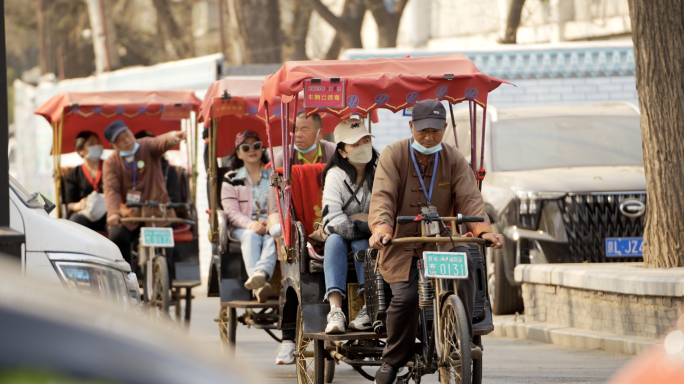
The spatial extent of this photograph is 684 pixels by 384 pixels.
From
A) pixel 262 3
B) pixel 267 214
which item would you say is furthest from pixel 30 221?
pixel 262 3

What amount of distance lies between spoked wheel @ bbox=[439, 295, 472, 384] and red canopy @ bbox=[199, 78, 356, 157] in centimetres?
294

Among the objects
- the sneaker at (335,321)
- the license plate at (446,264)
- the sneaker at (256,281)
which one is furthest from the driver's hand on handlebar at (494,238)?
the sneaker at (256,281)

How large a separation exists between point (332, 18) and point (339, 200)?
20.6 m

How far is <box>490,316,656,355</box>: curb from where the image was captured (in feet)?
29.5

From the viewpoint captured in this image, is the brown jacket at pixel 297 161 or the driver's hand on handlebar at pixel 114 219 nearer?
the brown jacket at pixel 297 161

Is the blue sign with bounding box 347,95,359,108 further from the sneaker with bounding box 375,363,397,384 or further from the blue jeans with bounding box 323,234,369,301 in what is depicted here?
the sneaker with bounding box 375,363,397,384

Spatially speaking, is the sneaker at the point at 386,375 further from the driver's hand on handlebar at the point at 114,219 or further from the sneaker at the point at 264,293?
the driver's hand on handlebar at the point at 114,219

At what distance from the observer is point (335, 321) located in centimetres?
687

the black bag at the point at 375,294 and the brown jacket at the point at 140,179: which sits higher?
the brown jacket at the point at 140,179

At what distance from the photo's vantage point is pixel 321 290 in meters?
7.30

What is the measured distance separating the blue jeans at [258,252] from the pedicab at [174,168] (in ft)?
4.61

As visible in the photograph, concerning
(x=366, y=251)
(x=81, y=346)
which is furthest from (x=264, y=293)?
(x=81, y=346)

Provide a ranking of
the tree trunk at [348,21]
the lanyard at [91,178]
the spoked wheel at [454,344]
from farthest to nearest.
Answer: the tree trunk at [348,21] → the lanyard at [91,178] → the spoked wheel at [454,344]

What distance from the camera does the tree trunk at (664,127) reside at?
31.7 feet
